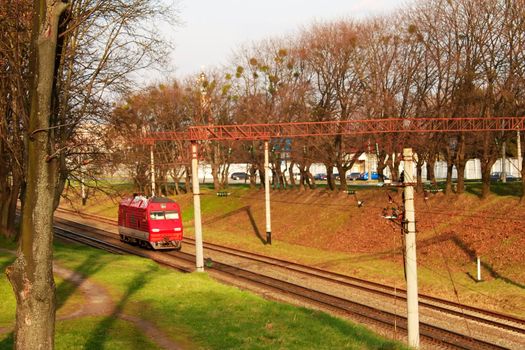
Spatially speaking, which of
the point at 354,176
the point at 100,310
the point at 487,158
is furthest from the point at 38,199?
the point at 354,176

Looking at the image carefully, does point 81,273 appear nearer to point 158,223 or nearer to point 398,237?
point 158,223

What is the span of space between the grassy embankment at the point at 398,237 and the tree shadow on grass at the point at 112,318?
340 cm

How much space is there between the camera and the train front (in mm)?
36438

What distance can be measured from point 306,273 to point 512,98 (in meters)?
15.9

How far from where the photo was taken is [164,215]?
120 ft

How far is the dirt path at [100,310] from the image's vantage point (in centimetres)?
1362

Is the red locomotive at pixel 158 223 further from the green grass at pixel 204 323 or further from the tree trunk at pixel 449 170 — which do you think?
the tree trunk at pixel 449 170

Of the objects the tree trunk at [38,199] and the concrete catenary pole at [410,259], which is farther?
the concrete catenary pole at [410,259]

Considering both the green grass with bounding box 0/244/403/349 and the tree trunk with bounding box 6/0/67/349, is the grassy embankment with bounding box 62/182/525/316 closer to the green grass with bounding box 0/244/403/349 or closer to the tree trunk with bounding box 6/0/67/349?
the green grass with bounding box 0/244/403/349

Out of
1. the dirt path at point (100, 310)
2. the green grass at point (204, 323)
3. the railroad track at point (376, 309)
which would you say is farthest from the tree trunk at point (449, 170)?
the dirt path at point (100, 310)

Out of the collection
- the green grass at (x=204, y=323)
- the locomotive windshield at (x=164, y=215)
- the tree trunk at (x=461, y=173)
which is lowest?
the green grass at (x=204, y=323)

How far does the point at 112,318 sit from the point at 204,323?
245 cm

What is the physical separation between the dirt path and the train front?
13.2 m

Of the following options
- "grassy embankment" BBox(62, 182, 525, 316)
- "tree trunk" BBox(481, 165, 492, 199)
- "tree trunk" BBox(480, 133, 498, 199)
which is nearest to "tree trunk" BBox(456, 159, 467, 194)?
"grassy embankment" BBox(62, 182, 525, 316)
